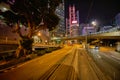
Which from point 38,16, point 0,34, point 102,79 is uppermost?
point 38,16

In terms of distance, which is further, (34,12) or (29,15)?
(34,12)

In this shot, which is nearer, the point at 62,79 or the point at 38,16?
the point at 62,79

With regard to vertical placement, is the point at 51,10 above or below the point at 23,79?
above

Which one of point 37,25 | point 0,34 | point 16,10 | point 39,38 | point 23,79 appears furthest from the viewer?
point 39,38

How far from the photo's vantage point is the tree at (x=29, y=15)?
84.6 feet

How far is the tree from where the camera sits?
25.8m

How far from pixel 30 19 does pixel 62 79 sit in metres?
17.5

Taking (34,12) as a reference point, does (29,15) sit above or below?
below

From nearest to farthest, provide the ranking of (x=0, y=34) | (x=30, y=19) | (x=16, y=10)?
(x=16, y=10)
(x=30, y=19)
(x=0, y=34)

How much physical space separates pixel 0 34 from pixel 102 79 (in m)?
33.1

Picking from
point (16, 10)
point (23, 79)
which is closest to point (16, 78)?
point (23, 79)

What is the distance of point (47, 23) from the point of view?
29.9 m

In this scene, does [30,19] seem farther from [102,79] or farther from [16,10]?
[102,79]

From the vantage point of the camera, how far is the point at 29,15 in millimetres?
27281
